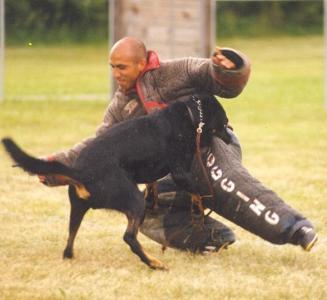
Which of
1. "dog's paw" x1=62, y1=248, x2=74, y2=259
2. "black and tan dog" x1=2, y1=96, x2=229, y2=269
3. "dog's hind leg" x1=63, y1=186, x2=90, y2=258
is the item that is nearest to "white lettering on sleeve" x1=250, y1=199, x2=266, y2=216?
"black and tan dog" x1=2, y1=96, x2=229, y2=269

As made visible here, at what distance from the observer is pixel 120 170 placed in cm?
576

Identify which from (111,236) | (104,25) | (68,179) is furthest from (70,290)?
(104,25)

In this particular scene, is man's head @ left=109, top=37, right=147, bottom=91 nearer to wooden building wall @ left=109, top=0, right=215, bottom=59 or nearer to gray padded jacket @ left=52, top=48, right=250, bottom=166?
gray padded jacket @ left=52, top=48, right=250, bottom=166

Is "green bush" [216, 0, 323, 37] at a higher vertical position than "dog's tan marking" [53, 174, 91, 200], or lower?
lower

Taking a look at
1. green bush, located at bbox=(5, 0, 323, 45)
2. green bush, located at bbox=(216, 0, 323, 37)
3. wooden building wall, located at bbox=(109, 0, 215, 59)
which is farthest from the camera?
green bush, located at bbox=(216, 0, 323, 37)

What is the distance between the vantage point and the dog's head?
5992 millimetres

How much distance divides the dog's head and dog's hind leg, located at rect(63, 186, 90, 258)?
2.56 feet

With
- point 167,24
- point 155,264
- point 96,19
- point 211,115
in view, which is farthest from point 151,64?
point 96,19

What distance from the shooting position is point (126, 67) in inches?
238

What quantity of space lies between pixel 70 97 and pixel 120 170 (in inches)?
480

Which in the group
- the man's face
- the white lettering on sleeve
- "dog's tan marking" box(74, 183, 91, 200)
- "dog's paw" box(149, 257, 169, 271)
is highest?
the man's face

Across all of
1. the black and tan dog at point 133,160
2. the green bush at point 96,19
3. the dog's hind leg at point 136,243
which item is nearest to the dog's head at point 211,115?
the black and tan dog at point 133,160

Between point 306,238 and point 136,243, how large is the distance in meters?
0.89

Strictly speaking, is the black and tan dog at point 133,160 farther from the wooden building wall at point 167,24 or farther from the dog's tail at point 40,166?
the wooden building wall at point 167,24
